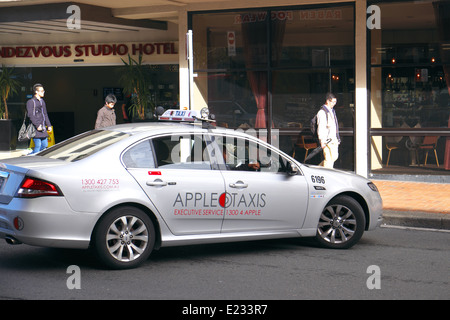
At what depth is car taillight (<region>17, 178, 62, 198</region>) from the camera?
6793mm

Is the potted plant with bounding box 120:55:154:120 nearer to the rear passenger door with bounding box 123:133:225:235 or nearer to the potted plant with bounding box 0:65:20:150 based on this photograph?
the potted plant with bounding box 0:65:20:150

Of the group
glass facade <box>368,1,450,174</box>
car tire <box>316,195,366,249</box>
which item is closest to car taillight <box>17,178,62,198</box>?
car tire <box>316,195,366,249</box>

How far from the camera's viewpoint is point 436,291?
651 cm

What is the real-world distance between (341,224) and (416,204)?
316 centimetres

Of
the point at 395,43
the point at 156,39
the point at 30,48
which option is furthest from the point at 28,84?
the point at 395,43

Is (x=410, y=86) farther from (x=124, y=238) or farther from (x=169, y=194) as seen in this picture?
(x=124, y=238)

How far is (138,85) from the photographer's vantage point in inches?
740

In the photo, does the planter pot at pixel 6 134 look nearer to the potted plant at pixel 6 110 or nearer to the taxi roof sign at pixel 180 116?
the potted plant at pixel 6 110

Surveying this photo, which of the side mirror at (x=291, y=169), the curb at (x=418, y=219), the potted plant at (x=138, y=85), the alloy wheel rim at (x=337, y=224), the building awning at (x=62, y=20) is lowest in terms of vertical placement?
the curb at (x=418, y=219)

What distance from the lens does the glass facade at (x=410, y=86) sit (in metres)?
13.7

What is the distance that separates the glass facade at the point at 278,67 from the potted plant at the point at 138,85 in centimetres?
325

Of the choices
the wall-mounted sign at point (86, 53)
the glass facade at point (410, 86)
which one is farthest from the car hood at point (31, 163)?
the wall-mounted sign at point (86, 53)

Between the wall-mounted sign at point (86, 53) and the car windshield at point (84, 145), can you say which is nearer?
the car windshield at point (84, 145)

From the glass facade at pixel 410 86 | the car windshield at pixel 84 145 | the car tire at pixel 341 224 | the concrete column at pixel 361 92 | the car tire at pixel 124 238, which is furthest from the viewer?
the concrete column at pixel 361 92
